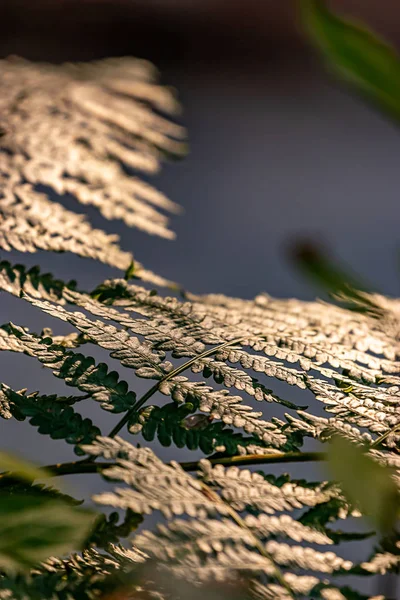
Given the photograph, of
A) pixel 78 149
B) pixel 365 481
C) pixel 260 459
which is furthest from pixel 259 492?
pixel 78 149

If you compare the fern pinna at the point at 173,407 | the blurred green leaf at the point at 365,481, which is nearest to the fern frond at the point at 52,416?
the fern pinna at the point at 173,407

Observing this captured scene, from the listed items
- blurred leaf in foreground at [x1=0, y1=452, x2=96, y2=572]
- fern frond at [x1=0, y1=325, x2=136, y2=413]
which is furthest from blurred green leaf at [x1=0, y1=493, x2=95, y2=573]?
fern frond at [x1=0, y1=325, x2=136, y2=413]

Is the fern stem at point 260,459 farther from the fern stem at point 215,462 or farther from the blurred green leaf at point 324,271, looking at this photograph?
the blurred green leaf at point 324,271

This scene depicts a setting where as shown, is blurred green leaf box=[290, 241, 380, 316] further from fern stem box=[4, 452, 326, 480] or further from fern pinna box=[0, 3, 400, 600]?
fern stem box=[4, 452, 326, 480]

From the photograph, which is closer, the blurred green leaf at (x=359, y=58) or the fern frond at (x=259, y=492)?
the blurred green leaf at (x=359, y=58)

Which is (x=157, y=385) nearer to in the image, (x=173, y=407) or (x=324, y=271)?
(x=173, y=407)

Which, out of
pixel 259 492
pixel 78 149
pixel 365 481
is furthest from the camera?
pixel 78 149
